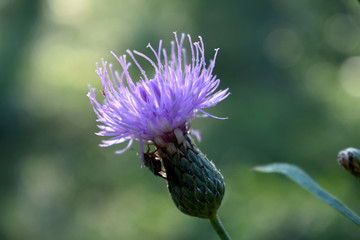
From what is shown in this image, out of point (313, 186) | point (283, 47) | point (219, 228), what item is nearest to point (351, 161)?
point (313, 186)

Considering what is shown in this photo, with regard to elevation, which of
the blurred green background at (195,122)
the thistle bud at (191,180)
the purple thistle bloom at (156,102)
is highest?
the purple thistle bloom at (156,102)

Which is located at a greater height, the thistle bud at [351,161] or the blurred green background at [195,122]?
the thistle bud at [351,161]

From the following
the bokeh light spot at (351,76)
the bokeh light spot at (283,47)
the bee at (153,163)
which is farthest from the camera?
the bokeh light spot at (283,47)

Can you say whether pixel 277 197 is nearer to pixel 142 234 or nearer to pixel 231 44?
pixel 142 234

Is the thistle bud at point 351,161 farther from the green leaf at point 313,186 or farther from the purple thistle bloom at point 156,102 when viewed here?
the purple thistle bloom at point 156,102

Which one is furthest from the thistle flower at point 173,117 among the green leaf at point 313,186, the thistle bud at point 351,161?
the thistle bud at point 351,161

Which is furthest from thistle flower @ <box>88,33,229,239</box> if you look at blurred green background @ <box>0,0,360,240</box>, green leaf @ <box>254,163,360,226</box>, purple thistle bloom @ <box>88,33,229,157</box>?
blurred green background @ <box>0,0,360,240</box>

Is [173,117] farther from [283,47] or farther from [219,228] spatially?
[283,47]
